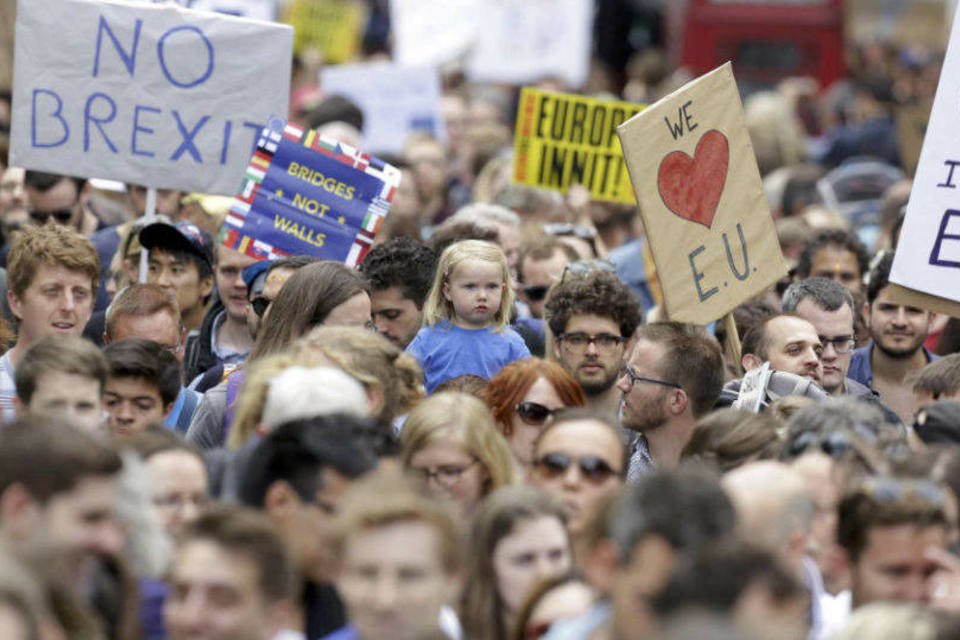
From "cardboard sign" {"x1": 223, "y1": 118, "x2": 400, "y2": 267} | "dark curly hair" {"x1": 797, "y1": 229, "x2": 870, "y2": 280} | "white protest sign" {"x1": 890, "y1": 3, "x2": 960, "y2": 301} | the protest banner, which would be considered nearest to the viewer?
"white protest sign" {"x1": 890, "y1": 3, "x2": 960, "y2": 301}

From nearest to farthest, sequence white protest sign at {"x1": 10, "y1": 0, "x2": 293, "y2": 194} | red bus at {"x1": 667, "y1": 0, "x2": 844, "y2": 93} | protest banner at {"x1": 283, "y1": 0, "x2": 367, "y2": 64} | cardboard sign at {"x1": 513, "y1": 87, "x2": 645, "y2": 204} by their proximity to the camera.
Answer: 1. white protest sign at {"x1": 10, "y1": 0, "x2": 293, "y2": 194}
2. cardboard sign at {"x1": 513, "y1": 87, "x2": 645, "y2": 204}
3. protest banner at {"x1": 283, "y1": 0, "x2": 367, "y2": 64}
4. red bus at {"x1": 667, "y1": 0, "x2": 844, "y2": 93}

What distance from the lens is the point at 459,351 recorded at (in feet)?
30.0

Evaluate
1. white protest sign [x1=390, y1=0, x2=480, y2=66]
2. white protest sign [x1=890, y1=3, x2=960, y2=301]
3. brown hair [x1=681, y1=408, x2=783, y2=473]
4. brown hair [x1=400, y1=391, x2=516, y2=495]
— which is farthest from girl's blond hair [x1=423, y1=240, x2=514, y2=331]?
white protest sign [x1=390, y1=0, x2=480, y2=66]

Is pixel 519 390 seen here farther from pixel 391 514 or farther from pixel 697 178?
pixel 391 514

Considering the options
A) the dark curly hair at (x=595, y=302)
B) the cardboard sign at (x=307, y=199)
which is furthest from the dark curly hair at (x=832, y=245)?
the cardboard sign at (x=307, y=199)

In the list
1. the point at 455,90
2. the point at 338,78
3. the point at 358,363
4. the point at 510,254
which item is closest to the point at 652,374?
the point at 358,363

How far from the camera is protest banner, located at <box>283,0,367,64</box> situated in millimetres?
22219

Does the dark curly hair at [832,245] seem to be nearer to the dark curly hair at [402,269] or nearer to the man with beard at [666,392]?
the dark curly hair at [402,269]

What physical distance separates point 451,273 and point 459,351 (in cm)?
34

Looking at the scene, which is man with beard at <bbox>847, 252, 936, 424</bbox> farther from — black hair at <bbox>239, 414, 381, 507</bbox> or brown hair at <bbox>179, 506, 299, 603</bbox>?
brown hair at <bbox>179, 506, 299, 603</bbox>

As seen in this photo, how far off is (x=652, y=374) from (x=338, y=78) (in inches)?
344

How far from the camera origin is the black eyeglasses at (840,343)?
952 cm

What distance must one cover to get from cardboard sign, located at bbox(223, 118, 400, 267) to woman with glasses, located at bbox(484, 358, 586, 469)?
204 centimetres

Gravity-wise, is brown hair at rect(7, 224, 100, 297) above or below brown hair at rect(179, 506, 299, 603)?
below
